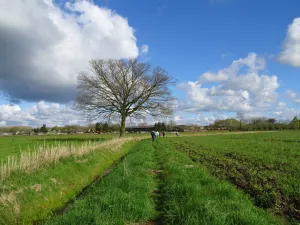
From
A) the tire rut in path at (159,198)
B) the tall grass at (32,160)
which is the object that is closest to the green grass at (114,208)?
the tire rut in path at (159,198)

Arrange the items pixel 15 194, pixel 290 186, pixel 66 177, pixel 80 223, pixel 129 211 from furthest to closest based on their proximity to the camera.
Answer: pixel 66 177 → pixel 290 186 → pixel 15 194 → pixel 129 211 → pixel 80 223

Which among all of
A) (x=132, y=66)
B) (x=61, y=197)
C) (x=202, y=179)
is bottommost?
(x=61, y=197)

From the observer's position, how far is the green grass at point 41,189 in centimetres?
743

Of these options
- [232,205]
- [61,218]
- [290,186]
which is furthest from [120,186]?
[290,186]

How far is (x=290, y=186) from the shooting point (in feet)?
29.0

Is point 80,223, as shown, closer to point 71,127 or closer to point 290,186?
point 290,186

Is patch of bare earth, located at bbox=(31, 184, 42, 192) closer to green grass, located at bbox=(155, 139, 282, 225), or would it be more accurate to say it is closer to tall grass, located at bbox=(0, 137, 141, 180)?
tall grass, located at bbox=(0, 137, 141, 180)

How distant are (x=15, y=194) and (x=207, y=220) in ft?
19.8

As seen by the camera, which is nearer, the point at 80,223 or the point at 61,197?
the point at 80,223

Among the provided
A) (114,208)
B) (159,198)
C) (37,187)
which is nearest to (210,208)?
(114,208)

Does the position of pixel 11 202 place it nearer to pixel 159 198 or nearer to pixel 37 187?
pixel 37 187

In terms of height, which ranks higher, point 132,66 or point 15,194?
point 132,66

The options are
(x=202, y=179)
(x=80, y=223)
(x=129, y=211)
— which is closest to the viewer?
(x=80, y=223)

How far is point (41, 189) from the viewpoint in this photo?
918 centimetres
